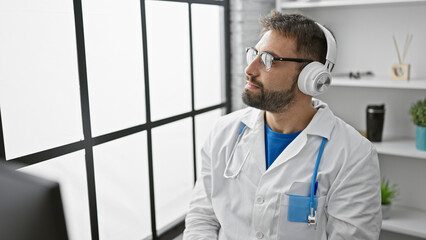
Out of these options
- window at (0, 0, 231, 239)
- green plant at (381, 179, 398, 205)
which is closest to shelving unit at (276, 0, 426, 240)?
green plant at (381, 179, 398, 205)

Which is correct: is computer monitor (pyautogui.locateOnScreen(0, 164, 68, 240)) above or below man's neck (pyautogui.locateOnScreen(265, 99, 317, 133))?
above

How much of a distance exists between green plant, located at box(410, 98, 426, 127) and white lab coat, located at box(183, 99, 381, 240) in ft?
2.78

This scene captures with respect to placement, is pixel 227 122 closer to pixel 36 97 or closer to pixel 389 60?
pixel 36 97

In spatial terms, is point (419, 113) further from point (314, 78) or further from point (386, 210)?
point (314, 78)

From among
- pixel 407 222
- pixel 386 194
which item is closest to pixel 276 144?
pixel 386 194

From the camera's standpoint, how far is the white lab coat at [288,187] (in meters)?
1.43

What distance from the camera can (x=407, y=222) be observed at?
230 cm

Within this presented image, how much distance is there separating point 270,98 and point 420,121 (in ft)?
3.67

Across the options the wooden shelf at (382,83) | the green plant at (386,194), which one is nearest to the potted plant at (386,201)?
the green plant at (386,194)

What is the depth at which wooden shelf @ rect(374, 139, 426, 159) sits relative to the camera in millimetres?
2190

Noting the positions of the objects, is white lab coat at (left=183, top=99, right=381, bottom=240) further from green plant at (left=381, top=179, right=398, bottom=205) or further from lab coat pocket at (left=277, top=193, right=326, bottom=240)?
green plant at (left=381, top=179, right=398, bottom=205)

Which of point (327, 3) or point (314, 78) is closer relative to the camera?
point (314, 78)

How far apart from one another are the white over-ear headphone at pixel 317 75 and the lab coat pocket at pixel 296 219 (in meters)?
0.40

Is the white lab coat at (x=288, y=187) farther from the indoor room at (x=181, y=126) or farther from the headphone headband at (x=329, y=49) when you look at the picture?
the headphone headband at (x=329, y=49)
